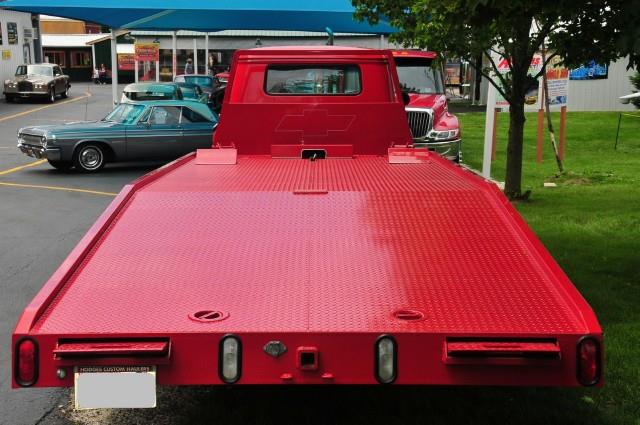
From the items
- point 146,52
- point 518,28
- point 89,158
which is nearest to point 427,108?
point 89,158

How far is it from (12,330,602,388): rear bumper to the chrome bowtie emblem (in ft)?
0.04

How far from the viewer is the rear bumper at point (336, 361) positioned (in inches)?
123

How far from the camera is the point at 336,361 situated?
316cm

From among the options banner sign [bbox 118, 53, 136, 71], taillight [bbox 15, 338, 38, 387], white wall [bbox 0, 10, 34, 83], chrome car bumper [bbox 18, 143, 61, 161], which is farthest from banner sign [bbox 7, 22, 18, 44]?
taillight [bbox 15, 338, 38, 387]

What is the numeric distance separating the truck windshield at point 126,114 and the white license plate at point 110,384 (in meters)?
13.4

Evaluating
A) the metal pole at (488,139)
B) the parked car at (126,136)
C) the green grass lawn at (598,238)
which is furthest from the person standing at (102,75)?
the metal pole at (488,139)

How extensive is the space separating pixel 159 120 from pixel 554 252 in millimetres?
10019

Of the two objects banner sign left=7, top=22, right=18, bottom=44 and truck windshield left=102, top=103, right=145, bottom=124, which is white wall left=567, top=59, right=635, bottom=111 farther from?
banner sign left=7, top=22, right=18, bottom=44

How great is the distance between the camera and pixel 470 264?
3646 millimetres

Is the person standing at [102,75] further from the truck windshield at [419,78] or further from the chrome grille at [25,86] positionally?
the truck windshield at [419,78]

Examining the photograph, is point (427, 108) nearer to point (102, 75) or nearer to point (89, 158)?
point (89, 158)

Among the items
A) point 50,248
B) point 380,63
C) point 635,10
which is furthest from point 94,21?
point 635,10

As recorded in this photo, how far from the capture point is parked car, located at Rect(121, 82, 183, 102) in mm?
22938

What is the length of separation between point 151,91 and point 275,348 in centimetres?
2103
